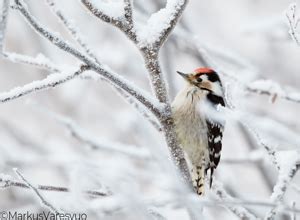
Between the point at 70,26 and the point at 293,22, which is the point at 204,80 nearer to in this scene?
the point at 293,22

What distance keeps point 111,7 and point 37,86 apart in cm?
38

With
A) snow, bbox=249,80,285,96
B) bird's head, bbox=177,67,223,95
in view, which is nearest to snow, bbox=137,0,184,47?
snow, bbox=249,80,285,96

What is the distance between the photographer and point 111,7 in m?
2.28

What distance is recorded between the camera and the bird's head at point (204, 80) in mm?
3857

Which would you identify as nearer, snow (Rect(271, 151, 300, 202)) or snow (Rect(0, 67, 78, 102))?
snow (Rect(0, 67, 78, 102))

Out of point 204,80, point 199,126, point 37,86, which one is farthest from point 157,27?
point 204,80

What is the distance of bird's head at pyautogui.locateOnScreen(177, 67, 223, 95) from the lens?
386cm

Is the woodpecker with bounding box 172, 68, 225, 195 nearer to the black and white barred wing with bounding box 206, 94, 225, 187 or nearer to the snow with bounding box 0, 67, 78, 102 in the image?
the black and white barred wing with bounding box 206, 94, 225, 187

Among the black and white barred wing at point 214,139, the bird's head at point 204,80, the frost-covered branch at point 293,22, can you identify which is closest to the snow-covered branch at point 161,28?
the frost-covered branch at point 293,22

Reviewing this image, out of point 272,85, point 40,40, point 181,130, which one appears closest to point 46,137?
point 40,40

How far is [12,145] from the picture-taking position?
21.3ft

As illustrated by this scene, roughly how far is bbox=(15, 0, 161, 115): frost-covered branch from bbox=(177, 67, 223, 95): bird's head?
4.99 ft

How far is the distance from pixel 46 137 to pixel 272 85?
191 inches

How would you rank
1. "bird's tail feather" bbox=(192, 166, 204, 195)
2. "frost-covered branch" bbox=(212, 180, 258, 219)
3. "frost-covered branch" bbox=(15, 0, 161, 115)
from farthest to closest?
"bird's tail feather" bbox=(192, 166, 204, 195) → "frost-covered branch" bbox=(212, 180, 258, 219) → "frost-covered branch" bbox=(15, 0, 161, 115)
